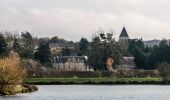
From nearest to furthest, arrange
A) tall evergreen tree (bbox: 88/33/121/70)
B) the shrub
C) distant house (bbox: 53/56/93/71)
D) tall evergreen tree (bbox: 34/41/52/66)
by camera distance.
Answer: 1. the shrub
2. tall evergreen tree (bbox: 88/33/121/70)
3. tall evergreen tree (bbox: 34/41/52/66)
4. distant house (bbox: 53/56/93/71)

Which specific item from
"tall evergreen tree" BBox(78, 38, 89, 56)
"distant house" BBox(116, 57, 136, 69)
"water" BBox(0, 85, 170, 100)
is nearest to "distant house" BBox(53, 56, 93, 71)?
"tall evergreen tree" BBox(78, 38, 89, 56)

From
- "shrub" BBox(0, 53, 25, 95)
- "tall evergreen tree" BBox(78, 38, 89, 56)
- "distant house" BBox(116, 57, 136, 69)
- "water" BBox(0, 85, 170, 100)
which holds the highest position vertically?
"tall evergreen tree" BBox(78, 38, 89, 56)

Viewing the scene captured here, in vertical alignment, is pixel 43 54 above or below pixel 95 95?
above

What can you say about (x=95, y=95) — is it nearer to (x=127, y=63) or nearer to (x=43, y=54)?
Answer: (x=43, y=54)

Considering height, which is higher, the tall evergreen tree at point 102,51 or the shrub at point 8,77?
the tall evergreen tree at point 102,51

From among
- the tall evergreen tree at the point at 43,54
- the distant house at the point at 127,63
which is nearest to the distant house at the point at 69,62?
the distant house at the point at 127,63

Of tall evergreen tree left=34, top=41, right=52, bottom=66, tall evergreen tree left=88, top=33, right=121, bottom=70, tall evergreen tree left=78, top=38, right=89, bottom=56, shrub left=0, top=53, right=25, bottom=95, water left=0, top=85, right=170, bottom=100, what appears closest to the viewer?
water left=0, top=85, right=170, bottom=100

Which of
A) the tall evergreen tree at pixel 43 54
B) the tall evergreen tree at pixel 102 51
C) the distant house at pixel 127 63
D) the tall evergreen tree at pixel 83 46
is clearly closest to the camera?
the tall evergreen tree at pixel 102 51

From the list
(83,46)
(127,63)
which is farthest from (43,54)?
(83,46)

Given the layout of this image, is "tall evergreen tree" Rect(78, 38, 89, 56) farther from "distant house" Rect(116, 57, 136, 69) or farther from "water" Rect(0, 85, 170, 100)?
"water" Rect(0, 85, 170, 100)

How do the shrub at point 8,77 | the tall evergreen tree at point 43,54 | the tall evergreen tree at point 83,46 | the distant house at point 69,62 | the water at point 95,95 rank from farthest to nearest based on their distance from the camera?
the tall evergreen tree at point 83,46 → the distant house at point 69,62 → the tall evergreen tree at point 43,54 → the shrub at point 8,77 → the water at point 95,95

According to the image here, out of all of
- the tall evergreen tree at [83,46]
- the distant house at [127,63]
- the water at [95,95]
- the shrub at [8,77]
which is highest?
the tall evergreen tree at [83,46]

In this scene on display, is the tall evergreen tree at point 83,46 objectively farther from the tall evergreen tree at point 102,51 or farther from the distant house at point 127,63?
the tall evergreen tree at point 102,51

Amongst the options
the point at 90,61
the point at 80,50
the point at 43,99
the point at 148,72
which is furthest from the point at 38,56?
the point at 43,99
